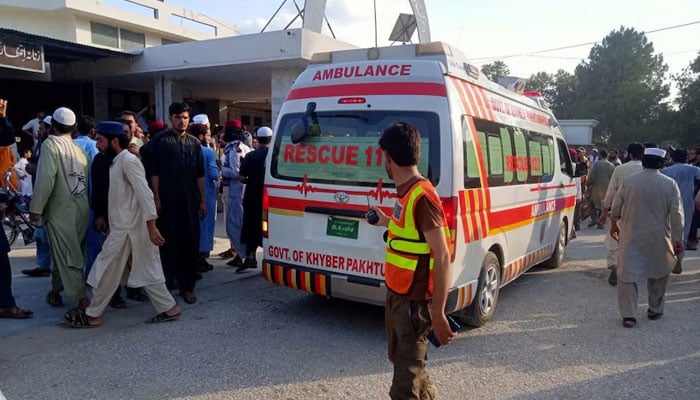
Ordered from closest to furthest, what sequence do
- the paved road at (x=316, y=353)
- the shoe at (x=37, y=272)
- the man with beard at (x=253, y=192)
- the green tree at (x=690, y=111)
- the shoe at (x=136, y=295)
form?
the paved road at (x=316, y=353), the shoe at (x=136, y=295), the shoe at (x=37, y=272), the man with beard at (x=253, y=192), the green tree at (x=690, y=111)

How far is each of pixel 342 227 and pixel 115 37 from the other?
2497cm

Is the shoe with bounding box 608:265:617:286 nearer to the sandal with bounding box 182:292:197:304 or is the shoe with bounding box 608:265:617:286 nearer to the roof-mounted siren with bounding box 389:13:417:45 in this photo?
the sandal with bounding box 182:292:197:304

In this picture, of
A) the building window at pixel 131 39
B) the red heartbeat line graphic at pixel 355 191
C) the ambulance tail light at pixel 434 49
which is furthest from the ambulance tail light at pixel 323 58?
the building window at pixel 131 39

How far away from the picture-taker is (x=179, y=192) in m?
5.14

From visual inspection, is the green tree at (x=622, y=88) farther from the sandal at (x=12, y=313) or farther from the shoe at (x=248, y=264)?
the sandal at (x=12, y=313)

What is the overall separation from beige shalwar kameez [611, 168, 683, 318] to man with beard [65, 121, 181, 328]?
444cm

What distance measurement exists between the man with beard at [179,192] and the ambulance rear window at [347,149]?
43.5 inches

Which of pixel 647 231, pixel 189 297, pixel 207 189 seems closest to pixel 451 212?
pixel 647 231

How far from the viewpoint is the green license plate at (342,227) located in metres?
4.20

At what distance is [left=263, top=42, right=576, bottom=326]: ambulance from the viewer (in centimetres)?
405

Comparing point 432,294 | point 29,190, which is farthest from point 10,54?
point 432,294

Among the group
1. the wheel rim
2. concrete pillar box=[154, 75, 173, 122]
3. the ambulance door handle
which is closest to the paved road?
the wheel rim

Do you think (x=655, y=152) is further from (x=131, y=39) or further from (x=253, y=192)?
(x=131, y=39)

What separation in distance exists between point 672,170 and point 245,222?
6.47 meters
